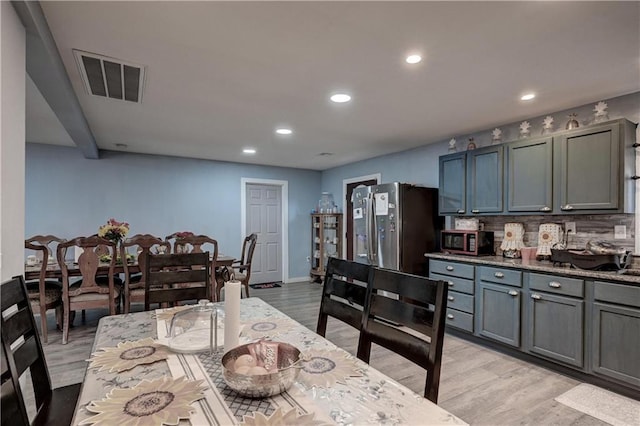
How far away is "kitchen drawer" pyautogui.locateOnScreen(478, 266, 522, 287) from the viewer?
Result: 3.07m

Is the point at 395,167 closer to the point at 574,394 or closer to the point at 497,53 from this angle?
the point at 497,53

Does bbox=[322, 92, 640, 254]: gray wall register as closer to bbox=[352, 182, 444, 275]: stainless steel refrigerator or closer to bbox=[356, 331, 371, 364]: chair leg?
bbox=[352, 182, 444, 275]: stainless steel refrigerator

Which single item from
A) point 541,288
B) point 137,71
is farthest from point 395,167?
point 137,71

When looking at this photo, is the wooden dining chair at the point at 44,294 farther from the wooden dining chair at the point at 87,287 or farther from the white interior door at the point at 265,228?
the white interior door at the point at 265,228

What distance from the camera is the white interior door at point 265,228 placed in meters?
6.54

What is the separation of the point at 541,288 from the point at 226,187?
4.99m

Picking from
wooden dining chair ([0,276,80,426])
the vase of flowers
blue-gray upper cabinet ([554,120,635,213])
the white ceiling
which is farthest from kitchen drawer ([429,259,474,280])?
the vase of flowers

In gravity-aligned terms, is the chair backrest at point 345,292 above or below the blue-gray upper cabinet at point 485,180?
below

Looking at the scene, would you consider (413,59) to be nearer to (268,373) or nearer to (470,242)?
(268,373)

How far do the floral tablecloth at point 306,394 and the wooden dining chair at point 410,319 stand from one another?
23 cm

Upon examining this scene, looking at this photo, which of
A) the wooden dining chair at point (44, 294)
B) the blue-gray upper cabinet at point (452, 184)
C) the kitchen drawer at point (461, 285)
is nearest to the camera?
the wooden dining chair at point (44, 294)

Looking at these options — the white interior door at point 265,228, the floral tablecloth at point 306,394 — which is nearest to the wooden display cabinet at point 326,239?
the white interior door at point 265,228

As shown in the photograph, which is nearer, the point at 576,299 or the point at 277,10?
the point at 277,10

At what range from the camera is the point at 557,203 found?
3.03m
